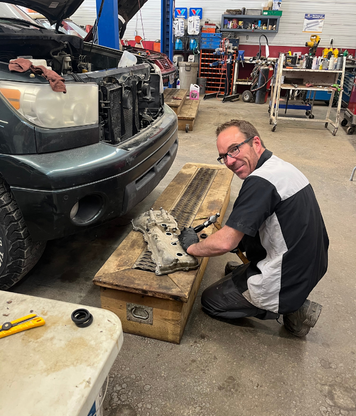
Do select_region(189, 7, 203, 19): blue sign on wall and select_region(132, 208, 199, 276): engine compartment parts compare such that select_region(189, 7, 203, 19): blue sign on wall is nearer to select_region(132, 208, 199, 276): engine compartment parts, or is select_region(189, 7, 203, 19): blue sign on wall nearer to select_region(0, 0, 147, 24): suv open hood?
select_region(0, 0, 147, 24): suv open hood

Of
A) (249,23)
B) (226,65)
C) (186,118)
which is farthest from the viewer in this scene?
(249,23)

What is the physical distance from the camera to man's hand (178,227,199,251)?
1893 mm

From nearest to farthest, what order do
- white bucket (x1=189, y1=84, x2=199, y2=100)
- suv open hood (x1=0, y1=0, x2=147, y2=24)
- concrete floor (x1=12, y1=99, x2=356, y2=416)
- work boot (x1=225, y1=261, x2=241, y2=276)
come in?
concrete floor (x1=12, y1=99, x2=356, y2=416), work boot (x1=225, y1=261, x2=241, y2=276), suv open hood (x1=0, y1=0, x2=147, y2=24), white bucket (x1=189, y1=84, x2=199, y2=100)

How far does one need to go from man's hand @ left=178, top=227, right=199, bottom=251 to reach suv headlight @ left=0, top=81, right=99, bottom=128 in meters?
0.80

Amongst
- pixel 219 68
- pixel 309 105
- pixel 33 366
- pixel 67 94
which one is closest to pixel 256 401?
pixel 33 366

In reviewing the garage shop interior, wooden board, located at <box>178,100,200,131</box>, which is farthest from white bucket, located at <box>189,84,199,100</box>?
the garage shop interior

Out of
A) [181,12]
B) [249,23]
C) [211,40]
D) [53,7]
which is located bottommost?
[53,7]

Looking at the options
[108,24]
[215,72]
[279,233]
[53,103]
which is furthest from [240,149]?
[215,72]

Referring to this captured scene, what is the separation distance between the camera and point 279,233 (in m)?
1.55

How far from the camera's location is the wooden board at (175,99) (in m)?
5.62

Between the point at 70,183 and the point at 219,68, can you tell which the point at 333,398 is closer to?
the point at 70,183

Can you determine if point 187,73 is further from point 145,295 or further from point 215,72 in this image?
point 145,295

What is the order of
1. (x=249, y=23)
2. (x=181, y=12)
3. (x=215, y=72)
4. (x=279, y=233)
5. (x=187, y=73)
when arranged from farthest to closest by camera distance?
(x=181, y=12)
(x=215, y=72)
(x=249, y=23)
(x=187, y=73)
(x=279, y=233)

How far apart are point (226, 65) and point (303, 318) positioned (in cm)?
890
